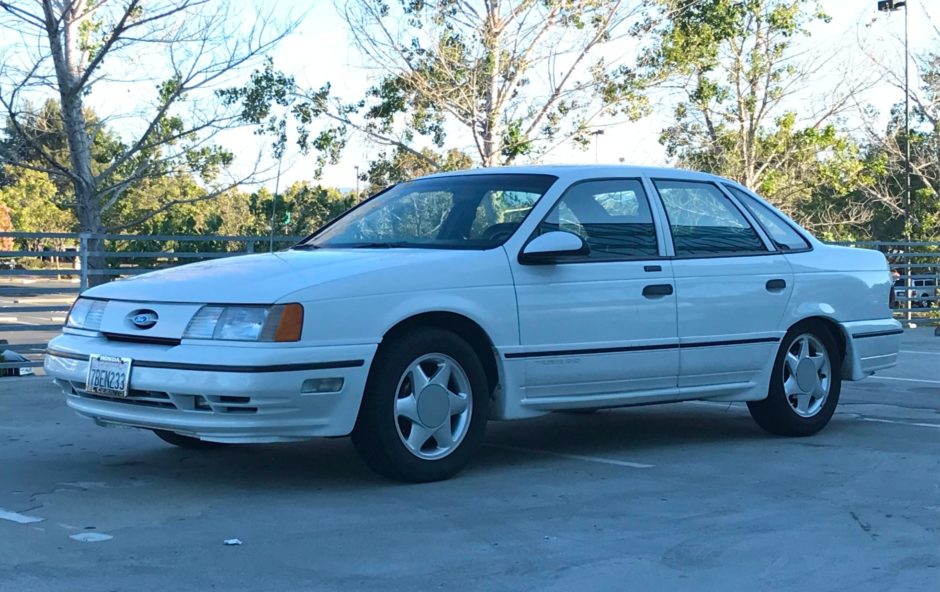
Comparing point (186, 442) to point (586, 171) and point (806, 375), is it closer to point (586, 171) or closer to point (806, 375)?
point (586, 171)

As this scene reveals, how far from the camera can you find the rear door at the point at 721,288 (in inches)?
272

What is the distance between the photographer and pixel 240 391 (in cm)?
530

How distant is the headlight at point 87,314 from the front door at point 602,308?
204cm

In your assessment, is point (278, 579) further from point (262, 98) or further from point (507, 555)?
point (262, 98)

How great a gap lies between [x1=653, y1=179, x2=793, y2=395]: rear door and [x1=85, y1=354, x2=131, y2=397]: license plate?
301 centimetres

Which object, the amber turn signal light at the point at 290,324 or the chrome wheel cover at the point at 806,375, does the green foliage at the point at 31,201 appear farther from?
the amber turn signal light at the point at 290,324

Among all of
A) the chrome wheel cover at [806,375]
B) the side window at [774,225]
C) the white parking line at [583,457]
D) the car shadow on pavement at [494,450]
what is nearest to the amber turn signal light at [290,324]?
the car shadow on pavement at [494,450]

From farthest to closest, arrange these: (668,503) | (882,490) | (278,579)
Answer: (882,490)
(668,503)
(278,579)

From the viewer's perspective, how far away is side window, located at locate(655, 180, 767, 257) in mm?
7055

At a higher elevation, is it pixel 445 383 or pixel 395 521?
pixel 445 383

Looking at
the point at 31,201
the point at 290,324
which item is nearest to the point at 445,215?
the point at 290,324

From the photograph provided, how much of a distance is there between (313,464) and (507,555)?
219 centimetres

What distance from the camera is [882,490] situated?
590 cm

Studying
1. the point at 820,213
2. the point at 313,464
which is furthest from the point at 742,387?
the point at 820,213
